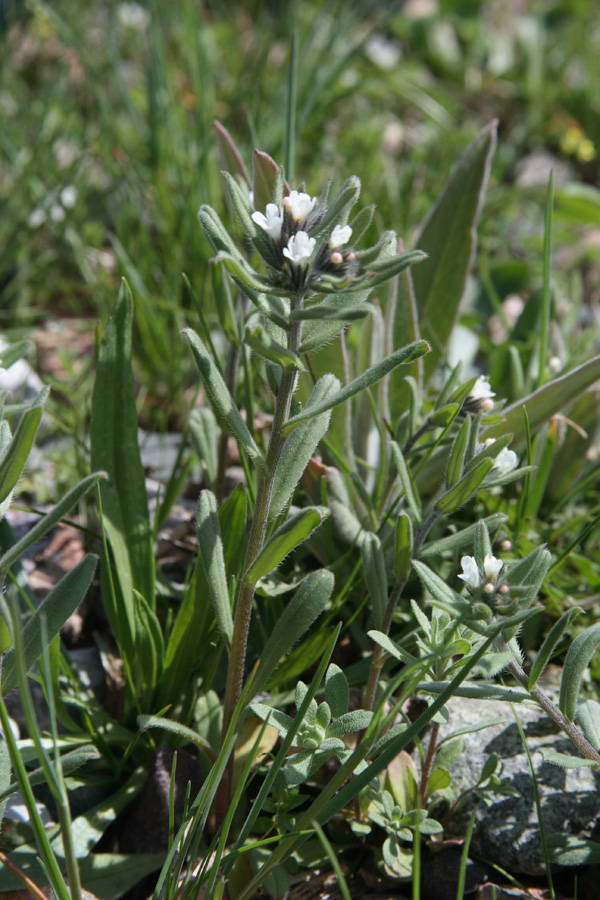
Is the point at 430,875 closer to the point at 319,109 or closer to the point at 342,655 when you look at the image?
the point at 342,655

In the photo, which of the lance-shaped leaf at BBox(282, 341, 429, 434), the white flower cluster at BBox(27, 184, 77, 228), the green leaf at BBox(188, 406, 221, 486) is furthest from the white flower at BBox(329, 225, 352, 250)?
the white flower cluster at BBox(27, 184, 77, 228)

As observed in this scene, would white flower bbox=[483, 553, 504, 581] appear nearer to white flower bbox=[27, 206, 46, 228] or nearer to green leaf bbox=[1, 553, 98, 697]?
green leaf bbox=[1, 553, 98, 697]

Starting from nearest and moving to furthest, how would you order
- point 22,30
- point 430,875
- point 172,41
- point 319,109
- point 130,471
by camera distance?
1. point 430,875
2. point 130,471
3. point 319,109
4. point 22,30
5. point 172,41

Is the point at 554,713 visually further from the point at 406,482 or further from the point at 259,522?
the point at 259,522

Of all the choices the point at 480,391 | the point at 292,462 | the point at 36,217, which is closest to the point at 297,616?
the point at 292,462

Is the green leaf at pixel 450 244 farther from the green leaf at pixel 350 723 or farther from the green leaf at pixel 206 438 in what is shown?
the green leaf at pixel 350 723

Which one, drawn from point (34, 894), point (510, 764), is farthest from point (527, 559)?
point (34, 894)

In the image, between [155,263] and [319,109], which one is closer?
[155,263]

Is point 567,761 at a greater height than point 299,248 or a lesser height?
lesser
